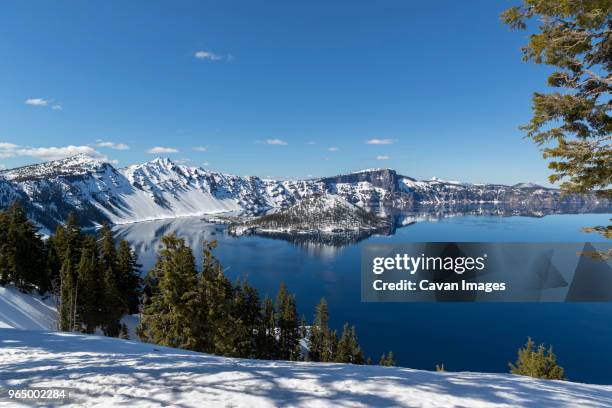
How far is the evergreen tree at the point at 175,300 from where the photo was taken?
2092 centimetres

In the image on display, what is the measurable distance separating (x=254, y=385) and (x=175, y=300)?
15935mm

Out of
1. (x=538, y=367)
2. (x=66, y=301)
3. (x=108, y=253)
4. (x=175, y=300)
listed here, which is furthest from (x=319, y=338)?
(x=108, y=253)

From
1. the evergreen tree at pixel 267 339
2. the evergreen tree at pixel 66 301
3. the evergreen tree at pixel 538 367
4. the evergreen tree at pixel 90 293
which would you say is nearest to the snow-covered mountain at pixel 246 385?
the evergreen tree at pixel 66 301

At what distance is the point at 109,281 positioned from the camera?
38.1 m

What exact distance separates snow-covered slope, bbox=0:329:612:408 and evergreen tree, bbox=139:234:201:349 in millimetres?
11409

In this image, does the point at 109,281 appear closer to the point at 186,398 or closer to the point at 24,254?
the point at 24,254

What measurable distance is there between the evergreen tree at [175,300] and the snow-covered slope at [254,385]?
11.4 meters

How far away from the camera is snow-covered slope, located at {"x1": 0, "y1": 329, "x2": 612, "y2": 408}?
638 centimetres

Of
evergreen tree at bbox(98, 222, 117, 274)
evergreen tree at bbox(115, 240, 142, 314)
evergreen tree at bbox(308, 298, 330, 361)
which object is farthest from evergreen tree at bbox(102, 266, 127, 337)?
evergreen tree at bbox(308, 298, 330, 361)

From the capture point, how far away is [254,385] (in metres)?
7.14

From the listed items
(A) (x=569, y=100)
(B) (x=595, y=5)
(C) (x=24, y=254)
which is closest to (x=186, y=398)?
(A) (x=569, y=100)

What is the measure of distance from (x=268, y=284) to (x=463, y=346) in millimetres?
55209

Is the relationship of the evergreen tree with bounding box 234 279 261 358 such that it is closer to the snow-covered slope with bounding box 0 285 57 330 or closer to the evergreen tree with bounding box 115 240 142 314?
the evergreen tree with bounding box 115 240 142 314

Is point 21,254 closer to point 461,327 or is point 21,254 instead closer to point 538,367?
point 538,367
